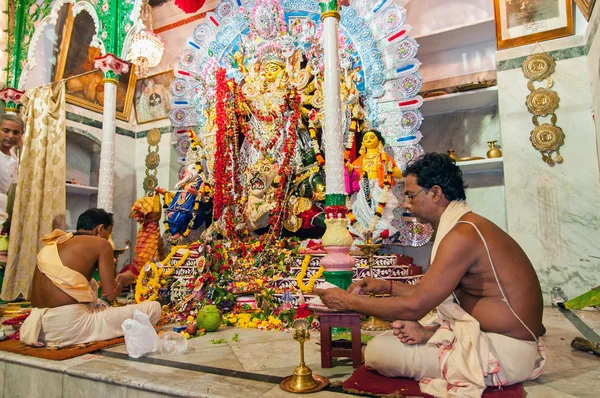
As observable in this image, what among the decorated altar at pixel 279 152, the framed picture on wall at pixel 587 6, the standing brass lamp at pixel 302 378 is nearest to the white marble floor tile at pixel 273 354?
the standing brass lamp at pixel 302 378

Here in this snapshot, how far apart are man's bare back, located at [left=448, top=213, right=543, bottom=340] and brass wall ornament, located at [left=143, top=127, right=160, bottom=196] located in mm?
7234

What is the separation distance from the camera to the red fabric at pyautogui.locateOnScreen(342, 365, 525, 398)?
188 centimetres

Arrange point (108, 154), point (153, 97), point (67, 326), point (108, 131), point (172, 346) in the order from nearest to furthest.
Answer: point (172, 346), point (67, 326), point (108, 154), point (108, 131), point (153, 97)

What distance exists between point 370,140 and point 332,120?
4.05 feet

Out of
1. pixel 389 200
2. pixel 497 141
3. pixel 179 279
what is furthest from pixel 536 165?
pixel 179 279

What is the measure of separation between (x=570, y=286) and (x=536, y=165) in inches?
60.6

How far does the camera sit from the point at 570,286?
4906mm

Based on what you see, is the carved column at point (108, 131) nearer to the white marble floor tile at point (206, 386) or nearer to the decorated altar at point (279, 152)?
the decorated altar at point (279, 152)

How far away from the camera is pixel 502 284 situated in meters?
1.86

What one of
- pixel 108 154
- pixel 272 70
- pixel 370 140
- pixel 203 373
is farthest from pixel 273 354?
pixel 108 154

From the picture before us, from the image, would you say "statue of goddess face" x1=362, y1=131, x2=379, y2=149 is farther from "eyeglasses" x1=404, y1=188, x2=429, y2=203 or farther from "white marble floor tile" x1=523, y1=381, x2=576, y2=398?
"white marble floor tile" x1=523, y1=381, x2=576, y2=398

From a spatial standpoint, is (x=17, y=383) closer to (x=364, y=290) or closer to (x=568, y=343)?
(x=364, y=290)

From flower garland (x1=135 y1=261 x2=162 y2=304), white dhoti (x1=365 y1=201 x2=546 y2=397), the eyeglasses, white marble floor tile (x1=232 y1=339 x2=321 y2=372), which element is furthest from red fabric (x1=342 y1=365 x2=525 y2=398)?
flower garland (x1=135 y1=261 x2=162 y2=304)

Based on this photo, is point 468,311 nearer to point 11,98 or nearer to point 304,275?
point 304,275
